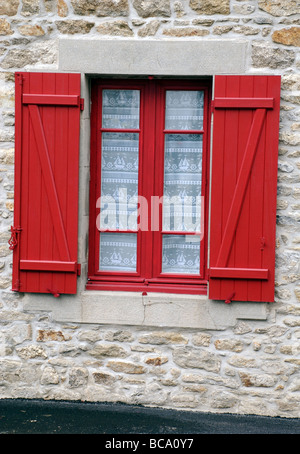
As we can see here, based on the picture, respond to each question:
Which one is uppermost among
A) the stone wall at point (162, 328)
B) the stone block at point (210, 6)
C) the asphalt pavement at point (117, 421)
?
the stone block at point (210, 6)

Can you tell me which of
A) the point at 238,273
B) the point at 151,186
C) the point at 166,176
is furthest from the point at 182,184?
the point at 238,273

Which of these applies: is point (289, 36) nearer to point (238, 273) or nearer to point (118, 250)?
point (238, 273)

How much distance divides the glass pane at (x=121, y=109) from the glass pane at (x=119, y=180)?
85mm

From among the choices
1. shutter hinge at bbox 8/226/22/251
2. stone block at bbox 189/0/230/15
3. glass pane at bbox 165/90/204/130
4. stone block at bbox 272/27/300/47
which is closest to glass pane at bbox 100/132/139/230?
glass pane at bbox 165/90/204/130

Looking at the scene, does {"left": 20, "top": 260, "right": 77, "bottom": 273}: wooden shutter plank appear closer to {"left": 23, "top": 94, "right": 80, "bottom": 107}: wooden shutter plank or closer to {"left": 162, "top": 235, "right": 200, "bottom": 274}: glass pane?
{"left": 162, "top": 235, "right": 200, "bottom": 274}: glass pane

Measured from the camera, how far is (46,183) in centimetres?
547

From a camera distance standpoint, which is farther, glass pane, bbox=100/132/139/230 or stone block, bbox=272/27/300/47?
glass pane, bbox=100/132/139/230

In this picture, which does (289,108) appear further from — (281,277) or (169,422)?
(169,422)

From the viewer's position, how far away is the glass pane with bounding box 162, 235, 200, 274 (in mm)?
5645

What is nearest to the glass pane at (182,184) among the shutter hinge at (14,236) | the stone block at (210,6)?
the stone block at (210,6)

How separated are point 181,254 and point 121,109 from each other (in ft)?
4.36

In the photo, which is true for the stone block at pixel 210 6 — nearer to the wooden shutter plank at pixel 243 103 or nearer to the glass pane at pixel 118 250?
the wooden shutter plank at pixel 243 103

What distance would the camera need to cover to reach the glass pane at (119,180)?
18.6 ft
